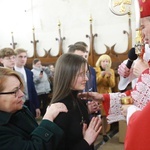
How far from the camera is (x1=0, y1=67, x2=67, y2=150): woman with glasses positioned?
119cm

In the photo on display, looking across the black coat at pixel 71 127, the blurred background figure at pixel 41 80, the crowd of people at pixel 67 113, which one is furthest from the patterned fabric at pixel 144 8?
the blurred background figure at pixel 41 80

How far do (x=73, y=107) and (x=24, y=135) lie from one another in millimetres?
390

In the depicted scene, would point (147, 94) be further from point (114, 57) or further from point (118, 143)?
point (114, 57)

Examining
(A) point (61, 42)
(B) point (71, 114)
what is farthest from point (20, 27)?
(B) point (71, 114)

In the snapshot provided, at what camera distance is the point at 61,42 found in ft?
25.0

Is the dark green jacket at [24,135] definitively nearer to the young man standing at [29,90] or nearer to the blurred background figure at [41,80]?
the young man standing at [29,90]

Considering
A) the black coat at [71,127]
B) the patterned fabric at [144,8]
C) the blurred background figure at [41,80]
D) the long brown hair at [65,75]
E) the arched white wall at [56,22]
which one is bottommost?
the blurred background figure at [41,80]

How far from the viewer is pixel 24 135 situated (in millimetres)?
1320

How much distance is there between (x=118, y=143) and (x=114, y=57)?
9.70 ft

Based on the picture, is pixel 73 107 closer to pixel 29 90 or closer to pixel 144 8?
pixel 144 8

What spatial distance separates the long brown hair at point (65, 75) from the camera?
161 cm

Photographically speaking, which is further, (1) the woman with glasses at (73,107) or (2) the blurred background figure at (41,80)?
(2) the blurred background figure at (41,80)

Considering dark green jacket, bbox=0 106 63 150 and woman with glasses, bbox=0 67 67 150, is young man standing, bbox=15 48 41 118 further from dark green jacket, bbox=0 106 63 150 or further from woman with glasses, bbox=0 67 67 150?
dark green jacket, bbox=0 106 63 150

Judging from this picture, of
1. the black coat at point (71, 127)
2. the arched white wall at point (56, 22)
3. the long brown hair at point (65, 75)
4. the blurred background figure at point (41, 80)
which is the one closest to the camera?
the black coat at point (71, 127)
